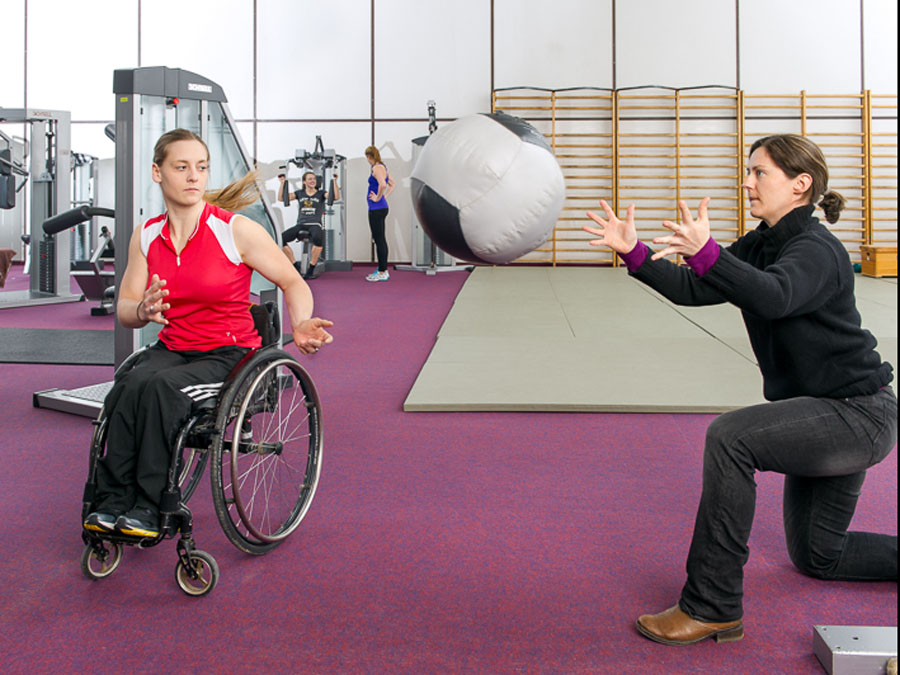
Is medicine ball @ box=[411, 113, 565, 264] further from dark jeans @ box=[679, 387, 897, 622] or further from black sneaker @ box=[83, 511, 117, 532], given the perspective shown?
black sneaker @ box=[83, 511, 117, 532]

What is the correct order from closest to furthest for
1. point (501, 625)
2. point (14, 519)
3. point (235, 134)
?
1. point (501, 625)
2. point (14, 519)
3. point (235, 134)

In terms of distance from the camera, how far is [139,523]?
1740 mm

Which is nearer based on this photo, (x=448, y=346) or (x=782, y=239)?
(x=782, y=239)

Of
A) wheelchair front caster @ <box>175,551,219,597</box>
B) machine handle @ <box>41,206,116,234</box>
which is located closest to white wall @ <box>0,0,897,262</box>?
machine handle @ <box>41,206,116,234</box>

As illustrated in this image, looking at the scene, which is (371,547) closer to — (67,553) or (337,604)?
(337,604)

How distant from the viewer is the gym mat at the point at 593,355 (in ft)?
11.4

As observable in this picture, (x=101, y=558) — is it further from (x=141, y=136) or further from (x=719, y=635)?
(x=141, y=136)

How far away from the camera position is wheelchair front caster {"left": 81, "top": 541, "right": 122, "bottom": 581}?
6.11 feet

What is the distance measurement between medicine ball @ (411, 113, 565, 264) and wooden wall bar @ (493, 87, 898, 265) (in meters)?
8.33

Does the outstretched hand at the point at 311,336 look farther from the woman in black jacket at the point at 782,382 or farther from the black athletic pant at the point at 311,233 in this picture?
the black athletic pant at the point at 311,233

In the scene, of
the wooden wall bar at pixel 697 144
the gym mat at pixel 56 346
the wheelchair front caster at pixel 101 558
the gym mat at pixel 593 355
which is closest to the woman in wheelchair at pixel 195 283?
the wheelchair front caster at pixel 101 558

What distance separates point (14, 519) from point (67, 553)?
319 mm

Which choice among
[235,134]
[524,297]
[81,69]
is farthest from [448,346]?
[81,69]

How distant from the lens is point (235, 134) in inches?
147
